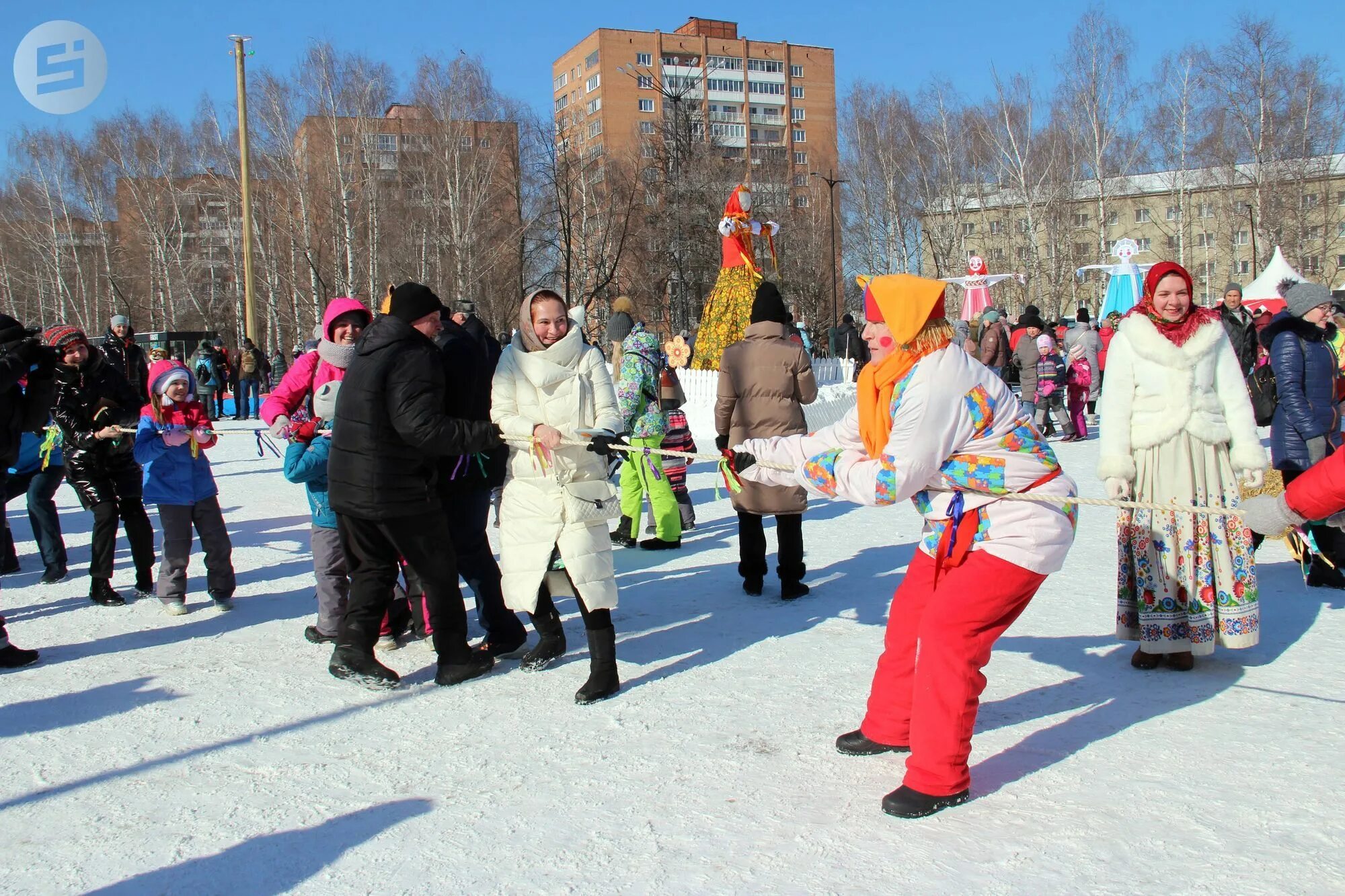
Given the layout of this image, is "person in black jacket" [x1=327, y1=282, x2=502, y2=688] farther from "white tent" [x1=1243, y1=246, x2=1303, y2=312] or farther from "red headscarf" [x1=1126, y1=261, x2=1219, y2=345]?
"white tent" [x1=1243, y1=246, x2=1303, y2=312]

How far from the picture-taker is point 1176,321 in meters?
4.46

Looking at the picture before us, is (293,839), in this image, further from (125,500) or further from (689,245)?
(689,245)

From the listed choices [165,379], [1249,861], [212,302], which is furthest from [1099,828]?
[212,302]

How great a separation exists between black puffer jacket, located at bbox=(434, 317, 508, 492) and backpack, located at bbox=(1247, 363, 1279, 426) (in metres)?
4.70

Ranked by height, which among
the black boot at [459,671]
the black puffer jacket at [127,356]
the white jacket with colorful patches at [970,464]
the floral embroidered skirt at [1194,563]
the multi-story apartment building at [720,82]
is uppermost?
the multi-story apartment building at [720,82]

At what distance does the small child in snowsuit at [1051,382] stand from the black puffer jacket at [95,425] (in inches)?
452

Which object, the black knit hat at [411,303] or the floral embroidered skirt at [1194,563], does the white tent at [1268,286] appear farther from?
the black knit hat at [411,303]

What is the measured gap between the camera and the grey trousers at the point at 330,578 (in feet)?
16.9

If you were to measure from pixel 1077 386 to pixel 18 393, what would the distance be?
1280cm

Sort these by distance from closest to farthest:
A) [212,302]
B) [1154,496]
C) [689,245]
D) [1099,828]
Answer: [1099,828], [1154,496], [689,245], [212,302]

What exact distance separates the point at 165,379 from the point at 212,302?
41979mm

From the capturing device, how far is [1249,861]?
2.84 m

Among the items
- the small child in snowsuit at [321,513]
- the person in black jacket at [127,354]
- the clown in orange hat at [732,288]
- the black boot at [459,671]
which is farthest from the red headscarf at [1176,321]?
the clown in orange hat at [732,288]

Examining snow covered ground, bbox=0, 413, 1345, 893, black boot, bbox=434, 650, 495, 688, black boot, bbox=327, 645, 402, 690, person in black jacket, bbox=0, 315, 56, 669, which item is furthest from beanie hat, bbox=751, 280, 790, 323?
person in black jacket, bbox=0, 315, 56, 669
